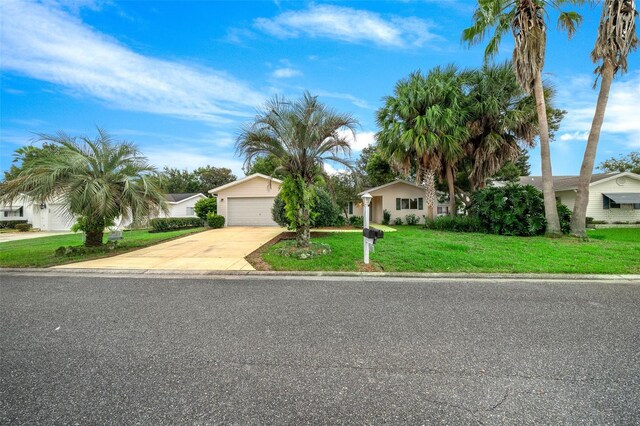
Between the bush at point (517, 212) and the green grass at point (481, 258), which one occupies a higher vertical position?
the bush at point (517, 212)

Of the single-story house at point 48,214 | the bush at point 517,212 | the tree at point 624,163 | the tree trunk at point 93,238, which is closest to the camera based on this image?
the tree trunk at point 93,238

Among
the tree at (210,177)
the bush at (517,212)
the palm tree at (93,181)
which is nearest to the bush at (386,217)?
the bush at (517,212)

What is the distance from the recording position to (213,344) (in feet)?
10.4

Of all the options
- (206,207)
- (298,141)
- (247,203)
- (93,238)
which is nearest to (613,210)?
(298,141)

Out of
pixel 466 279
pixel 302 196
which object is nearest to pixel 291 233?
pixel 302 196

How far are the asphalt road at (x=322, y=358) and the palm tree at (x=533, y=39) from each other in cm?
838

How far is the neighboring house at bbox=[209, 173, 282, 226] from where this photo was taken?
19625 millimetres

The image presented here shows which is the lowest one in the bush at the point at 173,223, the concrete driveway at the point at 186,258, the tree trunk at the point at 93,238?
the concrete driveway at the point at 186,258

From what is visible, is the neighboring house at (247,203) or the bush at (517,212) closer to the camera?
the bush at (517,212)

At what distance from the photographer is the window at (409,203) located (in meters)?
22.2

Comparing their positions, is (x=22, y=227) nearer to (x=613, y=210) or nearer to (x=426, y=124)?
(x=426, y=124)

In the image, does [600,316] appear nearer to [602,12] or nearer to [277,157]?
[277,157]

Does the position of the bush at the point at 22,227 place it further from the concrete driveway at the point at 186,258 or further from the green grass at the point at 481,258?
the green grass at the point at 481,258

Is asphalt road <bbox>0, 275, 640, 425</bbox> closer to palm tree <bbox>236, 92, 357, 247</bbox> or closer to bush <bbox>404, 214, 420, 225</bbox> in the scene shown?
palm tree <bbox>236, 92, 357, 247</bbox>
